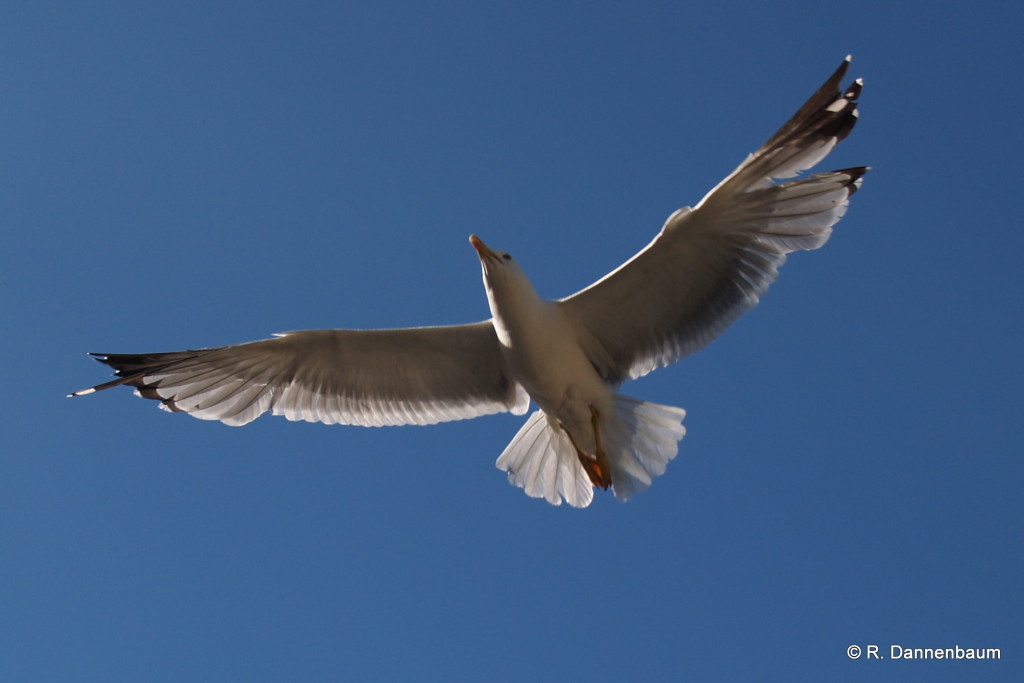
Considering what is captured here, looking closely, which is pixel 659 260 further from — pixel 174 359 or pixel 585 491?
pixel 174 359

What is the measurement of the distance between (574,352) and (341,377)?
1512mm

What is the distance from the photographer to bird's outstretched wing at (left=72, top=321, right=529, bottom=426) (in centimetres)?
629

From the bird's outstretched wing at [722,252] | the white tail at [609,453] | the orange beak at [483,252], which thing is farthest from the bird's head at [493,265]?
the white tail at [609,453]

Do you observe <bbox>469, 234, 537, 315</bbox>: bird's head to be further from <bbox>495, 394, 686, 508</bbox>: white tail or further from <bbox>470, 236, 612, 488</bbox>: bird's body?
<bbox>495, 394, 686, 508</bbox>: white tail

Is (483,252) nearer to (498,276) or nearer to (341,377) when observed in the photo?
(498,276)

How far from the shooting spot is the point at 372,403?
6.66 metres

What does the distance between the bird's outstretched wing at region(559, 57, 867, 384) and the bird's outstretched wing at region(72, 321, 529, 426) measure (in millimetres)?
730

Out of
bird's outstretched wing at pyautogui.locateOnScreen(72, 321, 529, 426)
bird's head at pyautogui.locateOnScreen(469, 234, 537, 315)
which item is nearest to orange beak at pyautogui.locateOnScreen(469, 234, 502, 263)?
bird's head at pyautogui.locateOnScreen(469, 234, 537, 315)

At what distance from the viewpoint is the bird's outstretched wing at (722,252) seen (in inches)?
220

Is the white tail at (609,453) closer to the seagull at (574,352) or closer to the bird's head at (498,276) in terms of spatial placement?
the seagull at (574,352)

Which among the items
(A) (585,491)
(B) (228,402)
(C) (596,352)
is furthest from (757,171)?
(B) (228,402)

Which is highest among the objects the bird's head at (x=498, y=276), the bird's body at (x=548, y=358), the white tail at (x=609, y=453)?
the bird's head at (x=498, y=276)

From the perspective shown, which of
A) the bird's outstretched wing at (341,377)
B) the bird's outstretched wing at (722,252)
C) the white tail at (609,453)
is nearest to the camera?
the bird's outstretched wing at (722,252)

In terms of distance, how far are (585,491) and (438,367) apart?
119cm
